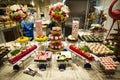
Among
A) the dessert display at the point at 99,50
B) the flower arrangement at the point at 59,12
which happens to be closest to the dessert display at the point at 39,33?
the flower arrangement at the point at 59,12

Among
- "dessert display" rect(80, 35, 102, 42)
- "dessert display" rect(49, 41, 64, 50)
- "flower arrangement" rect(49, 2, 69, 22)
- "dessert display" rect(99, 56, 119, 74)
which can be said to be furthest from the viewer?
"dessert display" rect(80, 35, 102, 42)

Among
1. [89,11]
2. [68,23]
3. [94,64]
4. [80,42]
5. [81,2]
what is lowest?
[94,64]

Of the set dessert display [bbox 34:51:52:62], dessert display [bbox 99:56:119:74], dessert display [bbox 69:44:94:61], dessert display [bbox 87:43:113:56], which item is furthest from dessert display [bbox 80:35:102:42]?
dessert display [bbox 34:51:52:62]

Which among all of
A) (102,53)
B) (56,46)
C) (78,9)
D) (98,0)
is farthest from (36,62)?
(98,0)

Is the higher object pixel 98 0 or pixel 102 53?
pixel 98 0

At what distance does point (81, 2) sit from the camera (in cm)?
246

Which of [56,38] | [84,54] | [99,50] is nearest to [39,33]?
[56,38]

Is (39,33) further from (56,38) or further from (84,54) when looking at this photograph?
(84,54)

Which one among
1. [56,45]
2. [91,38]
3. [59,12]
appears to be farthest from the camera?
[91,38]

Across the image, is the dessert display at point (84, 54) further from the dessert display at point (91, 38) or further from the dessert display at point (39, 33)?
the dessert display at point (91, 38)

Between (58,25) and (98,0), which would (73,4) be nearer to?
(98,0)

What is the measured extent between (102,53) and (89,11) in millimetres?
1135

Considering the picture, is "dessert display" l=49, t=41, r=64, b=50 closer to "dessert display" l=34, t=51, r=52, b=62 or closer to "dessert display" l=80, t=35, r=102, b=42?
"dessert display" l=34, t=51, r=52, b=62

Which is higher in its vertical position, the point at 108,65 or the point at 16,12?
the point at 16,12
